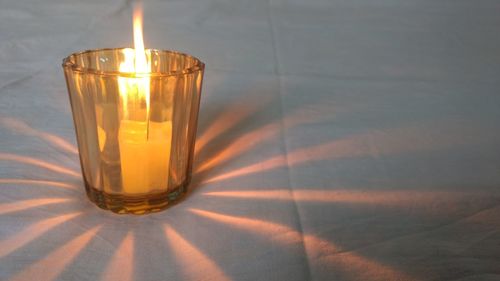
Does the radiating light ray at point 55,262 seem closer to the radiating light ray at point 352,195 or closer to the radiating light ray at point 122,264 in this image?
the radiating light ray at point 122,264

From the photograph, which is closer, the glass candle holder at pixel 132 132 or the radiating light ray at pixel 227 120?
→ the glass candle holder at pixel 132 132

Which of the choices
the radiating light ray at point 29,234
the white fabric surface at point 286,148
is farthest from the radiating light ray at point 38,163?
the radiating light ray at point 29,234

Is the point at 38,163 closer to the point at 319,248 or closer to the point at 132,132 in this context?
the point at 132,132

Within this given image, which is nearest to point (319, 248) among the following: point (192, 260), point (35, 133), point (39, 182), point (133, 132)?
point (192, 260)

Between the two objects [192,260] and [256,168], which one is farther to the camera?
[256,168]

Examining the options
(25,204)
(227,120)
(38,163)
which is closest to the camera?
(25,204)

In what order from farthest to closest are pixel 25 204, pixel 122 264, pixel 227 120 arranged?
pixel 227 120, pixel 25 204, pixel 122 264
